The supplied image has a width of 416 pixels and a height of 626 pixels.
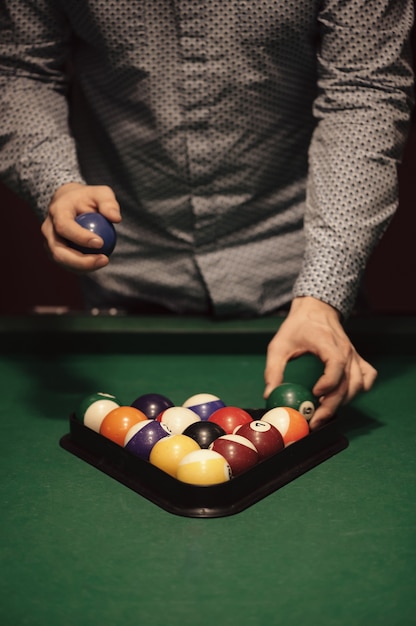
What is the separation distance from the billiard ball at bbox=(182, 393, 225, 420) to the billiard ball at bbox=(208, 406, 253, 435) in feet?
0.14

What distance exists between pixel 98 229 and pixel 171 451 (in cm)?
47

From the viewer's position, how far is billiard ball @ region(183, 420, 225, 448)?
4.28 ft

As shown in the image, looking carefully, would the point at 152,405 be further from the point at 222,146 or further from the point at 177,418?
the point at 222,146

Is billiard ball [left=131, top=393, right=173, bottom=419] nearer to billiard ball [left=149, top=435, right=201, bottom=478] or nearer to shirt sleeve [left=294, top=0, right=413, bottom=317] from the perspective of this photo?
billiard ball [left=149, top=435, right=201, bottom=478]

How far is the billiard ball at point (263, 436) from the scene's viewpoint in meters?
1.30

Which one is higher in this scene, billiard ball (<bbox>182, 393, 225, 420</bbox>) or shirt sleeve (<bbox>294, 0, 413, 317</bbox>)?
shirt sleeve (<bbox>294, 0, 413, 317</bbox>)

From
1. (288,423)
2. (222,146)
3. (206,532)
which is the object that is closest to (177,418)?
(288,423)

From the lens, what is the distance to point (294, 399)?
1452 mm

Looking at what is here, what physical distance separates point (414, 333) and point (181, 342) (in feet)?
1.95

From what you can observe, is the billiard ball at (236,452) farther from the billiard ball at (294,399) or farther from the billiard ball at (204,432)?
the billiard ball at (294,399)

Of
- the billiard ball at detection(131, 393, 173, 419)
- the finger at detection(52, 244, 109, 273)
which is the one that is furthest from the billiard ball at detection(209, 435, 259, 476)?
the finger at detection(52, 244, 109, 273)

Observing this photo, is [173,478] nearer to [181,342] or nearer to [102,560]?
[102,560]

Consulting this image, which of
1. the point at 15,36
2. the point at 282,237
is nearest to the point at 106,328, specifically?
the point at 282,237

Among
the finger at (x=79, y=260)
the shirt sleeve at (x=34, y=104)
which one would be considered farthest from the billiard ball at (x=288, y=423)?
the shirt sleeve at (x=34, y=104)
